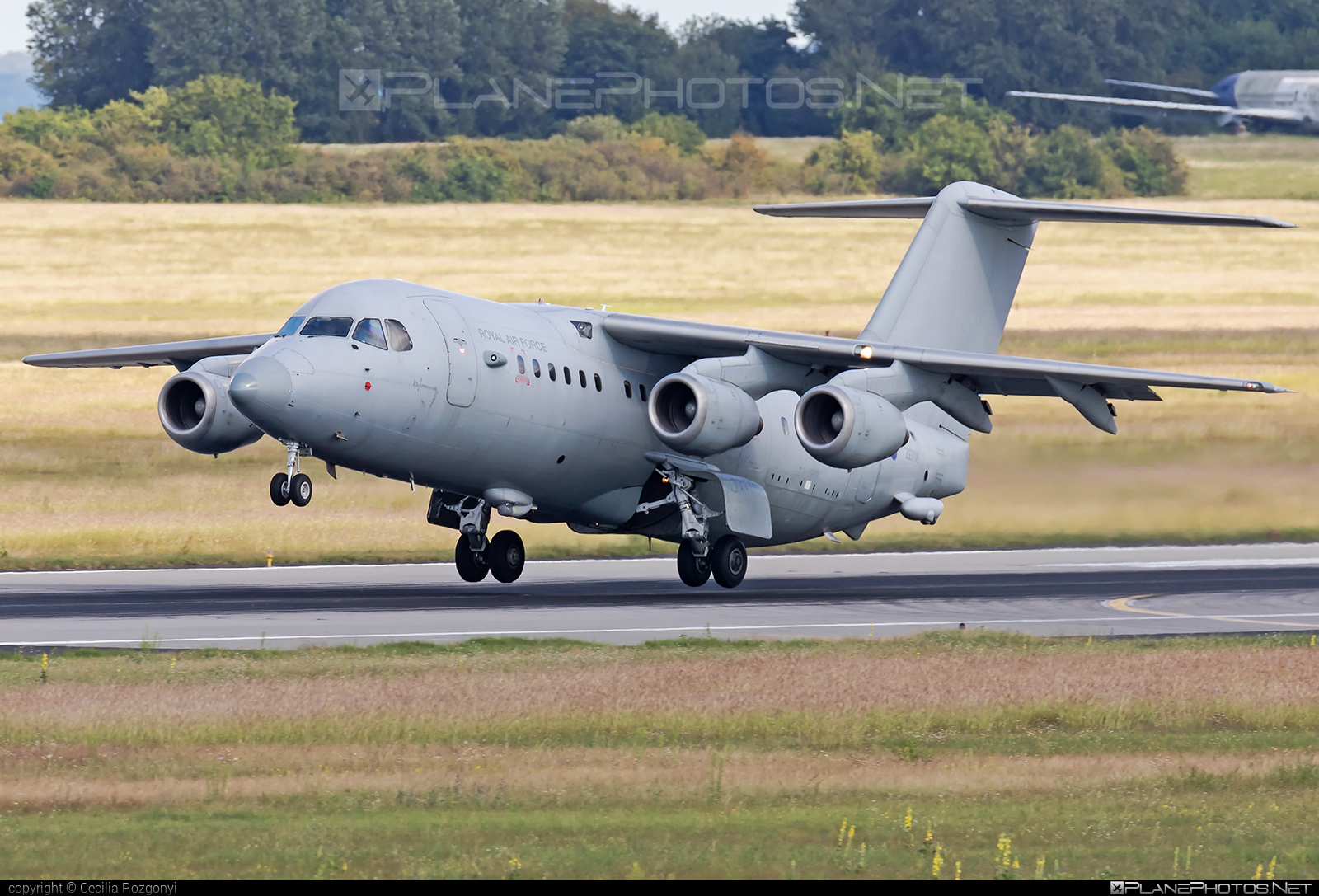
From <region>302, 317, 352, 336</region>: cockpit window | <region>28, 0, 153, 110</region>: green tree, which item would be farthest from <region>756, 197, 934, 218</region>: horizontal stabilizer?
<region>28, 0, 153, 110</region>: green tree

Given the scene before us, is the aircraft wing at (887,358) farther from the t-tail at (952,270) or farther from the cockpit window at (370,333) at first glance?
the cockpit window at (370,333)

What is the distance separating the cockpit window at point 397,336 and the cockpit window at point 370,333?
0.09 m

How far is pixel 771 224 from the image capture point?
8344 cm

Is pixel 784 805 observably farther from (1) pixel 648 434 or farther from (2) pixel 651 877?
(1) pixel 648 434

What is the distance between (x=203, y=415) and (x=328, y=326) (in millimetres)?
2826

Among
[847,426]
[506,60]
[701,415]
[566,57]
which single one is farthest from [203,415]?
[566,57]

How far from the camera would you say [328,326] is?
74.4ft

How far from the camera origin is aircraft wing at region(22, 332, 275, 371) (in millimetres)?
28000

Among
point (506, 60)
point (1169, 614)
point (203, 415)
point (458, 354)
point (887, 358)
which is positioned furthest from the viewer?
point (506, 60)

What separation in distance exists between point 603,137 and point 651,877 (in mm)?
82353

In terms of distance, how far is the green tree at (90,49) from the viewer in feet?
314

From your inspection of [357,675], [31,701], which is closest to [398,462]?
[357,675]

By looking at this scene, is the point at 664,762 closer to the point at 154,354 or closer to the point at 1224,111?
the point at 154,354

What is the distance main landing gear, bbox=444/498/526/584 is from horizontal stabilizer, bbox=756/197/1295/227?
224 inches
